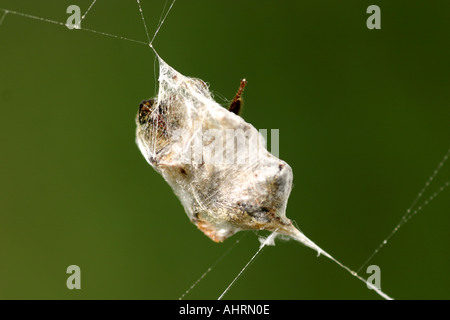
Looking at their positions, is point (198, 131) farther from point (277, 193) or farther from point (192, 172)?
point (277, 193)

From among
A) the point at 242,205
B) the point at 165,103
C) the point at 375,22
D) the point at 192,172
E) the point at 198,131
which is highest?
the point at 375,22

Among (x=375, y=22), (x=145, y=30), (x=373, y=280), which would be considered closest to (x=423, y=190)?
(x=373, y=280)

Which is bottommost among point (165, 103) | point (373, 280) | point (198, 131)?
point (373, 280)

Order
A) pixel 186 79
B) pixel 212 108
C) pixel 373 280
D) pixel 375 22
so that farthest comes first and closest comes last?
1. pixel 375 22
2. pixel 373 280
3. pixel 186 79
4. pixel 212 108

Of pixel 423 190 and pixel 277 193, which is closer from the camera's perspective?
pixel 277 193

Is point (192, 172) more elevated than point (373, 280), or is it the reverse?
point (192, 172)

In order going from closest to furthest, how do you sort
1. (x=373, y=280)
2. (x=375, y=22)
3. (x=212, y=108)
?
1. (x=212, y=108)
2. (x=373, y=280)
3. (x=375, y=22)

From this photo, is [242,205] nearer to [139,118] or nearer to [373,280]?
[139,118]

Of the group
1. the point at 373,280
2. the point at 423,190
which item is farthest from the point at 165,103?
the point at 423,190

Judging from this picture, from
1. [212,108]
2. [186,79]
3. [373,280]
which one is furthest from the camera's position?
[373,280]
